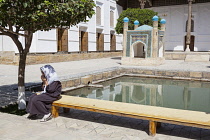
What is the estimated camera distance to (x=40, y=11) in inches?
156

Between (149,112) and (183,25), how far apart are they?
1010 inches

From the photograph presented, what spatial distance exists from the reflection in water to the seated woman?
3.20 m

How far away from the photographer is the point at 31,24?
418cm

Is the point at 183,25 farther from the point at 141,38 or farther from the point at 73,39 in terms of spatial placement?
the point at 141,38

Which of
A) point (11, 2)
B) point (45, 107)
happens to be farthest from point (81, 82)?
point (11, 2)

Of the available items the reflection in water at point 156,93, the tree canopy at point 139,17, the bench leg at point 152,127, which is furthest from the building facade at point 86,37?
the bench leg at point 152,127

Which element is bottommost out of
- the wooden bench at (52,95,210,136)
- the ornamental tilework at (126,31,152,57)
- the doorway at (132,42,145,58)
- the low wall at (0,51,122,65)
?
the wooden bench at (52,95,210,136)

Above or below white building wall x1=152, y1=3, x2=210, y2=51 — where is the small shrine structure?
Result: below

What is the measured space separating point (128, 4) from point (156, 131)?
26.8m

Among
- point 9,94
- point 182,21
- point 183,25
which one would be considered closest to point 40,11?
point 9,94

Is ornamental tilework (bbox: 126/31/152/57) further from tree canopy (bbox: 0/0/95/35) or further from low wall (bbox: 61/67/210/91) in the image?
tree canopy (bbox: 0/0/95/35)

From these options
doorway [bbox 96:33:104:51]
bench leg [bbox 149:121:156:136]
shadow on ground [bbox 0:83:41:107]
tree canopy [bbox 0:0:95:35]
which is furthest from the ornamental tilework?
bench leg [bbox 149:121:156:136]

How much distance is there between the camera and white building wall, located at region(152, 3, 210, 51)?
85.8ft

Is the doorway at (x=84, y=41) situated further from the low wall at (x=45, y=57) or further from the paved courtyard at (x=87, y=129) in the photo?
the paved courtyard at (x=87, y=129)
